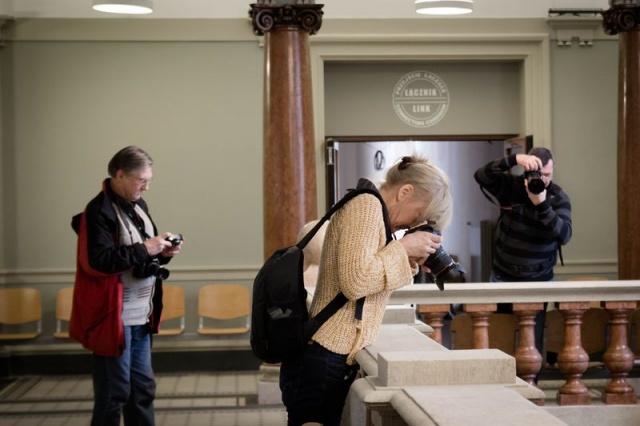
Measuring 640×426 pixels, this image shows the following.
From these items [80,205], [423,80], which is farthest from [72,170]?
[423,80]

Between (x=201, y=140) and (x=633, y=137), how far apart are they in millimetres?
4432

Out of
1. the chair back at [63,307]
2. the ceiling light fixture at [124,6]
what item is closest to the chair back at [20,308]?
the chair back at [63,307]

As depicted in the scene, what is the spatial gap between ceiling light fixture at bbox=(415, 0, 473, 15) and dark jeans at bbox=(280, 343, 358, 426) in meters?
6.04

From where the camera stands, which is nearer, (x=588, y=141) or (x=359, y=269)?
(x=359, y=269)

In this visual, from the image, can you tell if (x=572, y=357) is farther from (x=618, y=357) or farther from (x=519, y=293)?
(x=519, y=293)

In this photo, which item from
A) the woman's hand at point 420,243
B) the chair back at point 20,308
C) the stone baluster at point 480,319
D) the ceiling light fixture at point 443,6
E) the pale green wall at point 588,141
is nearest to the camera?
the woman's hand at point 420,243

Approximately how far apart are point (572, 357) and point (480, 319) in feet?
1.77

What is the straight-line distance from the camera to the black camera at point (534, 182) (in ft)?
18.1

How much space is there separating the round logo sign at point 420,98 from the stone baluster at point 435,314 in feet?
19.9

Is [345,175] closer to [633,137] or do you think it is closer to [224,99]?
[224,99]

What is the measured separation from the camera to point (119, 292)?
16.4 feet

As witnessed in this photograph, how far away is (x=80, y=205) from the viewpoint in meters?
10.5

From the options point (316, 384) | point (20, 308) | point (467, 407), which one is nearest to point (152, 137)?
point (20, 308)

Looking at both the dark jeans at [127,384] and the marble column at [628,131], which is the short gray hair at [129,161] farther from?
the marble column at [628,131]
